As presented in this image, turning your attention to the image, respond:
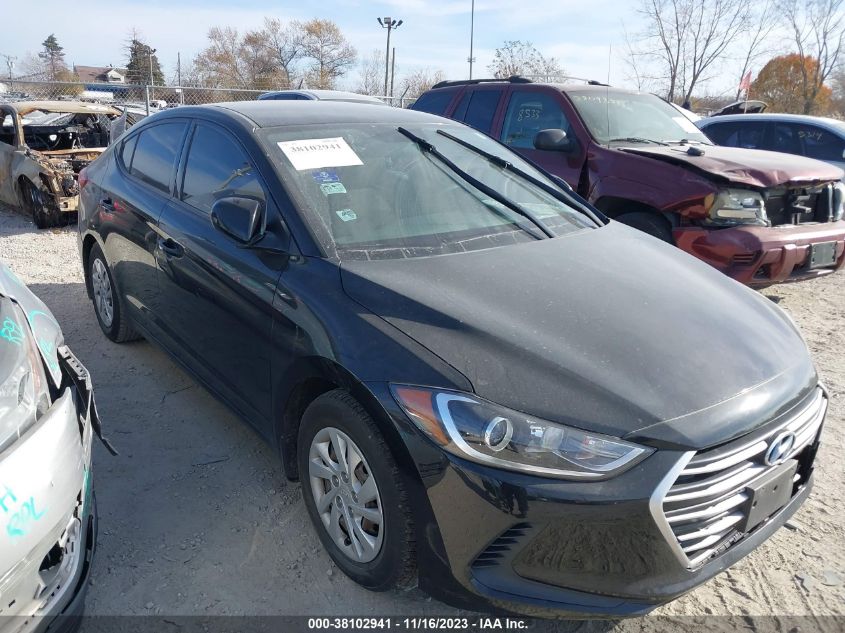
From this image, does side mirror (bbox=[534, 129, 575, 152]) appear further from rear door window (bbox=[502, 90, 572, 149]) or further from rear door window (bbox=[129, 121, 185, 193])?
rear door window (bbox=[129, 121, 185, 193])

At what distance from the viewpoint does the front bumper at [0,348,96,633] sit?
5.60 feet

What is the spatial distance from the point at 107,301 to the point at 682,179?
4.30 m

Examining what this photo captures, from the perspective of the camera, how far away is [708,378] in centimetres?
211

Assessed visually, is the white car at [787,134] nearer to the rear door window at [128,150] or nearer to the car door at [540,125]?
the car door at [540,125]

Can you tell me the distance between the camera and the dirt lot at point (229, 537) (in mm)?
2410

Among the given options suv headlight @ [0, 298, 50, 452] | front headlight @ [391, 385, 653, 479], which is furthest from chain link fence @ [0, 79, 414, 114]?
front headlight @ [391, 385, 653, 479]

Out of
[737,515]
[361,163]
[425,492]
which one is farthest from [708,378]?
[361,163]

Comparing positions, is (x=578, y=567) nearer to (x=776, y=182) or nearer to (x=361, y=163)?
(x=361, y=163)

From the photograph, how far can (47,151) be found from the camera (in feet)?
28.8

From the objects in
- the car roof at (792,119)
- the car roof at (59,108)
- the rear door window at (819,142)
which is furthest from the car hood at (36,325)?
the rear door window at (819,142)

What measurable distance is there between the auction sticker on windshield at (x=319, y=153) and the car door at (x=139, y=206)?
979mm

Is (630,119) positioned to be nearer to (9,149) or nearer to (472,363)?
(472,363)

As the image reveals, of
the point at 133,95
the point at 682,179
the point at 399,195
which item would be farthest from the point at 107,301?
the point at 133,95

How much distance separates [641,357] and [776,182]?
3570 millimetres
